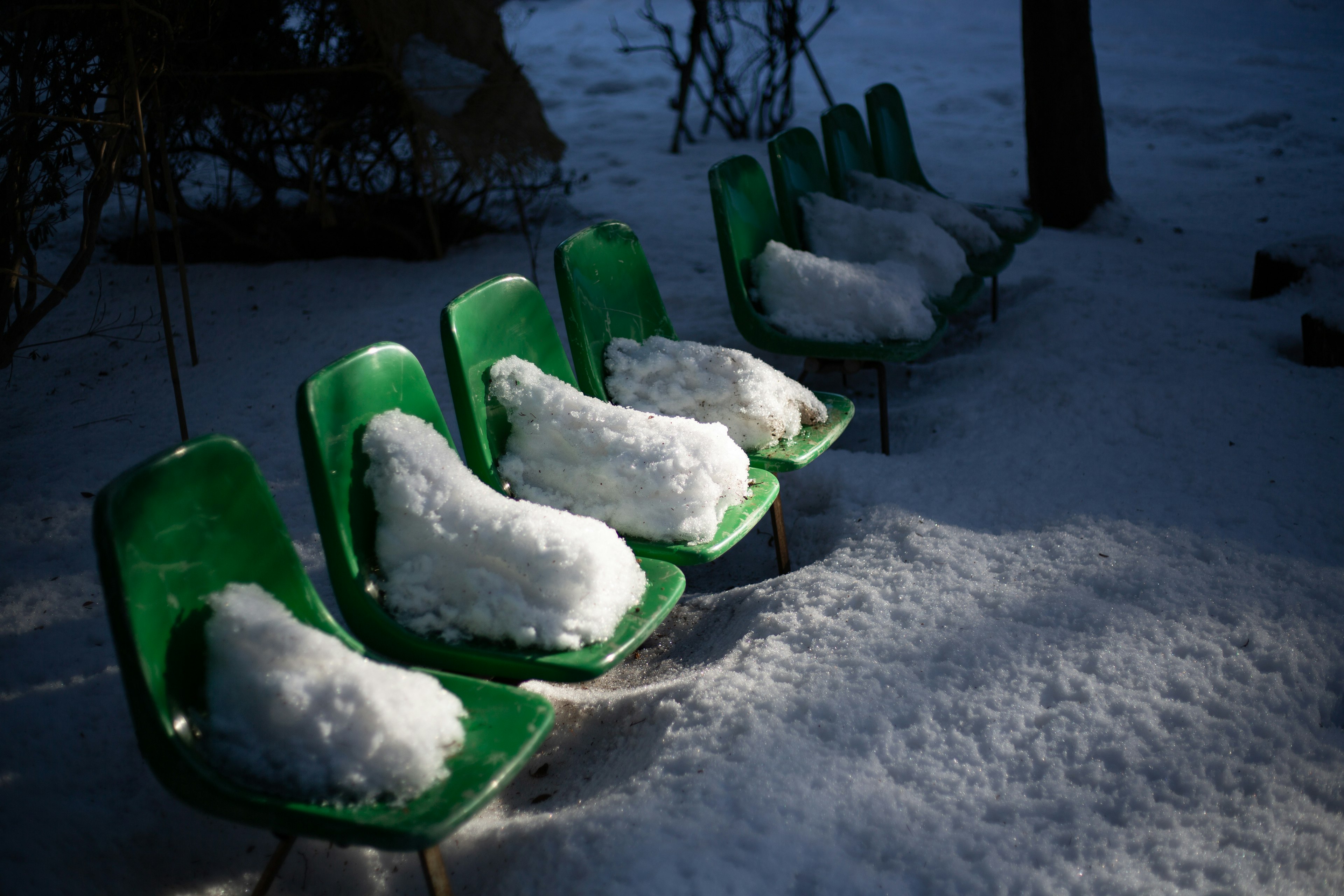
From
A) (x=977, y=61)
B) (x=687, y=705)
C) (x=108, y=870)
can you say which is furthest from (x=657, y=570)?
(x=977, y=61)

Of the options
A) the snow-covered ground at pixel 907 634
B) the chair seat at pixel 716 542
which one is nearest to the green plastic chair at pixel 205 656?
the snow-covered ground at pixel 907 634

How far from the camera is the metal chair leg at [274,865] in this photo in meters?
1.43

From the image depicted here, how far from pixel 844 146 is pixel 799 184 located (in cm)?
62

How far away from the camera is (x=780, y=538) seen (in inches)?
99.4

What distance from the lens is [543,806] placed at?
184 centimetres

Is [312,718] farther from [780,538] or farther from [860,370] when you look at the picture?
[860,370]

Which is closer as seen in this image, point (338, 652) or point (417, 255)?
point (338, 652)

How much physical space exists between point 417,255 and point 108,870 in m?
3.83

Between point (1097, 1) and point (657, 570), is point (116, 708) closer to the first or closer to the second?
point (657, 570)

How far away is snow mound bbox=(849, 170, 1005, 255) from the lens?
3941 millimetres

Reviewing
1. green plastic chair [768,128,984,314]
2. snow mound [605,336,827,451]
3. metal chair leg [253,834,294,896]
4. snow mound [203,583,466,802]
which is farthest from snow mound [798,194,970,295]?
metal chair leg [253,834,294,896]

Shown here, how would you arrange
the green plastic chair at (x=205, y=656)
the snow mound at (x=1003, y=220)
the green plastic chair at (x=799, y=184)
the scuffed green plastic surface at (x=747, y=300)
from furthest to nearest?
1. the snow mound at (x=1003, y=220)
2. the green plastic chair at (x=799, y=184)
3. the scuffed green plastic surface at (x=747, y=300)
4. the green plastic chair at (x=205, y=656)

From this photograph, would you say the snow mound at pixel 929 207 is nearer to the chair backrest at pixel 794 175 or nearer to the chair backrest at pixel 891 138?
the chair backrest at pixel 794 175

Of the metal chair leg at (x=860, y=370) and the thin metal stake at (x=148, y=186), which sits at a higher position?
the thin metal stake at (x=148, y=186)
